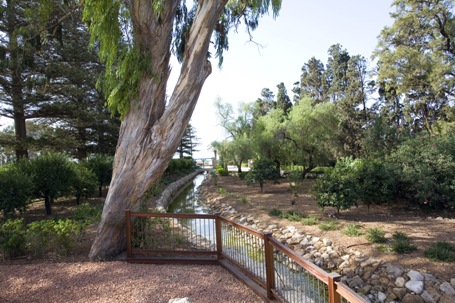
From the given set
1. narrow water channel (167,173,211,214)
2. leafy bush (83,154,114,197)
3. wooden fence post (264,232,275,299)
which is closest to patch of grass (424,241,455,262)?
wooden fence post (264,232,275,299)

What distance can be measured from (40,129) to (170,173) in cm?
1186

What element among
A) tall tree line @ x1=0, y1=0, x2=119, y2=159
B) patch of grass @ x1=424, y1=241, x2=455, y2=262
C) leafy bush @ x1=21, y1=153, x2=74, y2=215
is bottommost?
patch of grass @ x1=424, y1=241, x2=455, y2=262

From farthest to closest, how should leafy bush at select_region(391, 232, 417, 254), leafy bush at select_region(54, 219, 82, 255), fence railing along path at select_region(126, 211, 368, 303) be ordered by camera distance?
leafy bush at select_region(391, 232, 417, 254) → leafy bush at select_region(54, 219, 82, 255) → fence railing along path at select_region(126, 211, 368, 303)

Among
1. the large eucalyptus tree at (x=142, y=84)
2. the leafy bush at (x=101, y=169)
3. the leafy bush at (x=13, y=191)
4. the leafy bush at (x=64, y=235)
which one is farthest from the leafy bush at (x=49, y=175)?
the large eucalyptus tree at (x=142, y=84)

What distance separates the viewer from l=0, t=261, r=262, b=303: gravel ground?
156 inches

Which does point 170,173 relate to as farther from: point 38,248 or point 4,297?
point 4,297

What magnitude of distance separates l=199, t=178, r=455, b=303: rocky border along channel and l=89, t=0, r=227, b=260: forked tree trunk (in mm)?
2688

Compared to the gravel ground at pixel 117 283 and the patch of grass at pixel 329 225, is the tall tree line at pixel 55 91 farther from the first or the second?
the patch of grass at pixel 329 225

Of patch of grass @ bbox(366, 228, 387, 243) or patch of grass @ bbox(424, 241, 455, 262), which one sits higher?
patch of grass @ bbox(366, 228, 387, 243)

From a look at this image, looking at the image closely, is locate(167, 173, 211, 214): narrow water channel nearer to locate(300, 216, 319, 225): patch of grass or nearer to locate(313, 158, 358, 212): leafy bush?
locate(300, 216, 319, 225): patch of grass

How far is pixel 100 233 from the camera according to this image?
18.4ft

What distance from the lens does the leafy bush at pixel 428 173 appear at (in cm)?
902

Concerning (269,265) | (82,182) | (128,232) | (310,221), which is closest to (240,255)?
(269,265)

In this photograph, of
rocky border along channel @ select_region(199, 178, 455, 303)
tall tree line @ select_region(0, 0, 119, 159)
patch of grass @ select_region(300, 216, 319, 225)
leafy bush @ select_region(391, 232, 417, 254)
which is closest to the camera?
rocky border along channel @ select_region(199, 178, 455, 303)
